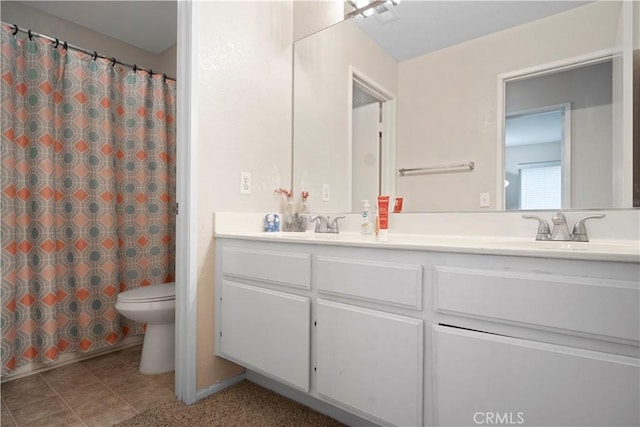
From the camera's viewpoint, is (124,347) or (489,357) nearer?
(489,357)

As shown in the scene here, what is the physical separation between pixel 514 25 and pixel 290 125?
1.23 m

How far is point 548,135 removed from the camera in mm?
1292

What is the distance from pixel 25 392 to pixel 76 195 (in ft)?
3.52

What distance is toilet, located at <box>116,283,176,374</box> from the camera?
1.82 meters

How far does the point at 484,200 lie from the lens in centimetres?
140

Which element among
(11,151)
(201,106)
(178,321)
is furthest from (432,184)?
(11,151)

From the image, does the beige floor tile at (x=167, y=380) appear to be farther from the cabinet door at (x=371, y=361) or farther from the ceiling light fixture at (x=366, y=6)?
the ceiling light fixture at (x=366, y=6)

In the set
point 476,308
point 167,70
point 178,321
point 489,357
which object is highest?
point 167,70

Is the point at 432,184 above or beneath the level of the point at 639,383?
above

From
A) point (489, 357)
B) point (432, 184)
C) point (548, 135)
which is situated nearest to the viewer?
point (489, 357)

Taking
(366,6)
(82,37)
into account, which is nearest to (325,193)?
(366,6)

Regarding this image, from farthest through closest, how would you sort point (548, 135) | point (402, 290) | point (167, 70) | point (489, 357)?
point (167, 70) < point (548, 135) < point (402, 290) < point (489, 357)

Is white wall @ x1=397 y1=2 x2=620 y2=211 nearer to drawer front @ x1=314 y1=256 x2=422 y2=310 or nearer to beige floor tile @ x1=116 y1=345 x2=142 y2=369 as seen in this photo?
drawer front @ x1=314 y1=256 x2=422 y2=310

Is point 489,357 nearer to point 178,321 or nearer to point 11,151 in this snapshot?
point 178,321
